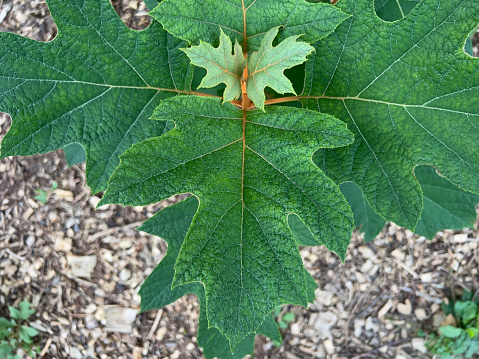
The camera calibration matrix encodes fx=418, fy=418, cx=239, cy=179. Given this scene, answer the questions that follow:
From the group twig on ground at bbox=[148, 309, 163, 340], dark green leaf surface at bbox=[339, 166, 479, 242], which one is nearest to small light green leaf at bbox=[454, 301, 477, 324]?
dark green leaf surface at bbox=[339, 166, 479, 242]

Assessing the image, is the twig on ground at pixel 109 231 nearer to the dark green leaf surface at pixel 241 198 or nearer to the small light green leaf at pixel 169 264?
the small light green leaf at pixel 169 264

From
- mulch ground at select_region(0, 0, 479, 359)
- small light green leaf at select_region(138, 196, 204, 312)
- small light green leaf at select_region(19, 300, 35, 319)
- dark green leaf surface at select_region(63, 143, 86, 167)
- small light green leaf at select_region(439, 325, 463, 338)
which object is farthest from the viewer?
small light green leaf at select_region(19, 300, 35, 319)

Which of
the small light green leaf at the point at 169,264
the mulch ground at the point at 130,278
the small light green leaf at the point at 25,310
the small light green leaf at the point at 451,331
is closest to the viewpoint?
the small light green leaf at the point at 169,264

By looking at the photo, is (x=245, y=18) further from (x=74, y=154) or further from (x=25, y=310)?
(x=25, y=310)

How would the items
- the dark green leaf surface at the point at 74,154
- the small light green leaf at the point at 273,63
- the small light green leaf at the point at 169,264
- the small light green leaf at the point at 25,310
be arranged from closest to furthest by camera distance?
the small light green leaf at the point at 273,63 < the small light green leaf at the point at 169,264 < the dark green leaf surface at the point at 74,154 < the small light green leaf at the point at 25,310

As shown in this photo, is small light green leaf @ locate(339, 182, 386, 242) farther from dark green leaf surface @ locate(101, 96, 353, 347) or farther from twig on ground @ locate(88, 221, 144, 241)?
twig on ground @ locate(88, 221, 144, 241)

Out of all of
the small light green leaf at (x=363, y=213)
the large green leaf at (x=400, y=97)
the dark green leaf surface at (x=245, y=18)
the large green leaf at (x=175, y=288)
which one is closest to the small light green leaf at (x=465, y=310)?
the small light green leaf at (x=363, y=213)
